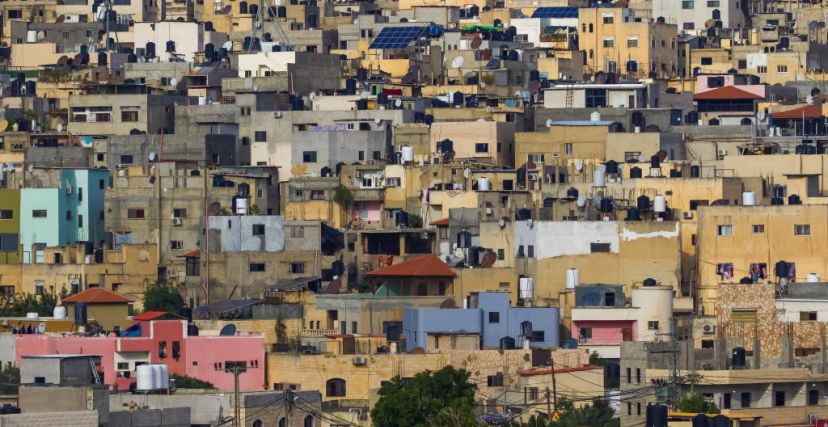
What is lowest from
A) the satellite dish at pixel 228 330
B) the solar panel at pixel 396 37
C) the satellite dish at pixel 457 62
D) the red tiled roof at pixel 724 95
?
the satellite dish at pixel 228 330

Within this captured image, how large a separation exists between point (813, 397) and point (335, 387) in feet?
37.6

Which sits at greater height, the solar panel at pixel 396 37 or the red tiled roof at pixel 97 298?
the solar panel at pixel 396 37

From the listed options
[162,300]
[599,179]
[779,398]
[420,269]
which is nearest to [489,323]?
[420,269]

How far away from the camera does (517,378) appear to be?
70125 mm

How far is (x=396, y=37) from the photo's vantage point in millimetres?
115688

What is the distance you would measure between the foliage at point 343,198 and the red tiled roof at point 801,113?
15.9 metres

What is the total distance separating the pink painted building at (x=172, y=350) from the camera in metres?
73.0

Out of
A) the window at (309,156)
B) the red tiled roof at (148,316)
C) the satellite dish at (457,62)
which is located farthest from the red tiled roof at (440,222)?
the satellite dish at (457,62)

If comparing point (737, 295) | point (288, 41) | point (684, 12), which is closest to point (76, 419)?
point (737, 295)

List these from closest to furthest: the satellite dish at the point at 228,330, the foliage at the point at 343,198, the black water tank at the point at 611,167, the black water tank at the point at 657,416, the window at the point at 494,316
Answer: the black water tank at the point at 657,416, the satellite dish at the point at 228,330, the window at the point at 494,316, the black water tank at the point at 611,167, the foliage at the point at 343,198

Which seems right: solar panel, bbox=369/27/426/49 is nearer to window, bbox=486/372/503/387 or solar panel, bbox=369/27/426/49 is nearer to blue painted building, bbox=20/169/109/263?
blue painted building, bbox=20/169/109/263

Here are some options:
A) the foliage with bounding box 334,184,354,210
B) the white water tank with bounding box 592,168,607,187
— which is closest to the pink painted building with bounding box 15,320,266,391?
the white water tank with bounding box 592,168,607,187

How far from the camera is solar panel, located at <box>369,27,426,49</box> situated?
11469cm

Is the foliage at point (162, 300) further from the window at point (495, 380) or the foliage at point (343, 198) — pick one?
the window at point (495, 380)
